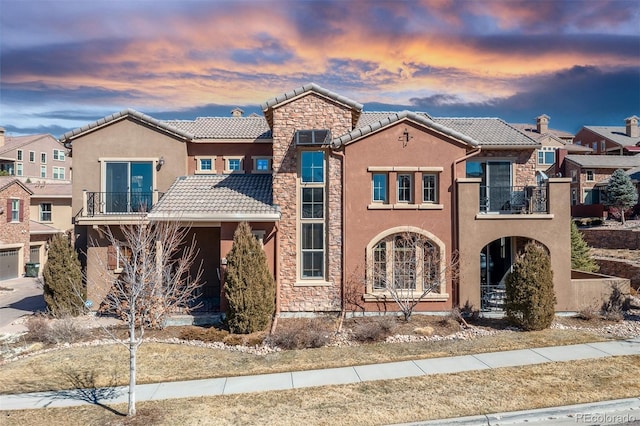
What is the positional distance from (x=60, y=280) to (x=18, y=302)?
7.58 meters

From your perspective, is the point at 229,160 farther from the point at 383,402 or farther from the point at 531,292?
the point at 383,402

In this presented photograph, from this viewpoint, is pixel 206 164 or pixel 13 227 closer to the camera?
pixel 206 164

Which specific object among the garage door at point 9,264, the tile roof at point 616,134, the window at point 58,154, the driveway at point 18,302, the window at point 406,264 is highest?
the tile roof at point 616,134

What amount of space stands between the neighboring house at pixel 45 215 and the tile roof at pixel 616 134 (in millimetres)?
65512

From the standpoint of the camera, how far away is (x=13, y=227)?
29.9 m

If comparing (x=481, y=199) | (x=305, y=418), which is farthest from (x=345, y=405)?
(x=481, y=199)

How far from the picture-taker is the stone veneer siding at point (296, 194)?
1585 centimetres

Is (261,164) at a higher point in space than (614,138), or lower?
lower

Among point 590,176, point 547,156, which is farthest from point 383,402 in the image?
point 547,156

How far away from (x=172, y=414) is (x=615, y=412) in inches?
352

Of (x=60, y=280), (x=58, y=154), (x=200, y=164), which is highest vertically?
(x=58, y=154)

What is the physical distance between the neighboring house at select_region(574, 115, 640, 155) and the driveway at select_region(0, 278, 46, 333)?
6427 centimetres

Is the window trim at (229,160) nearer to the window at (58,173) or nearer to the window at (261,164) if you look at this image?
the window at (261,164)

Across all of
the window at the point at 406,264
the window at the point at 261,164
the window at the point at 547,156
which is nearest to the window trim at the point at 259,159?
the window at the point at 261,164
